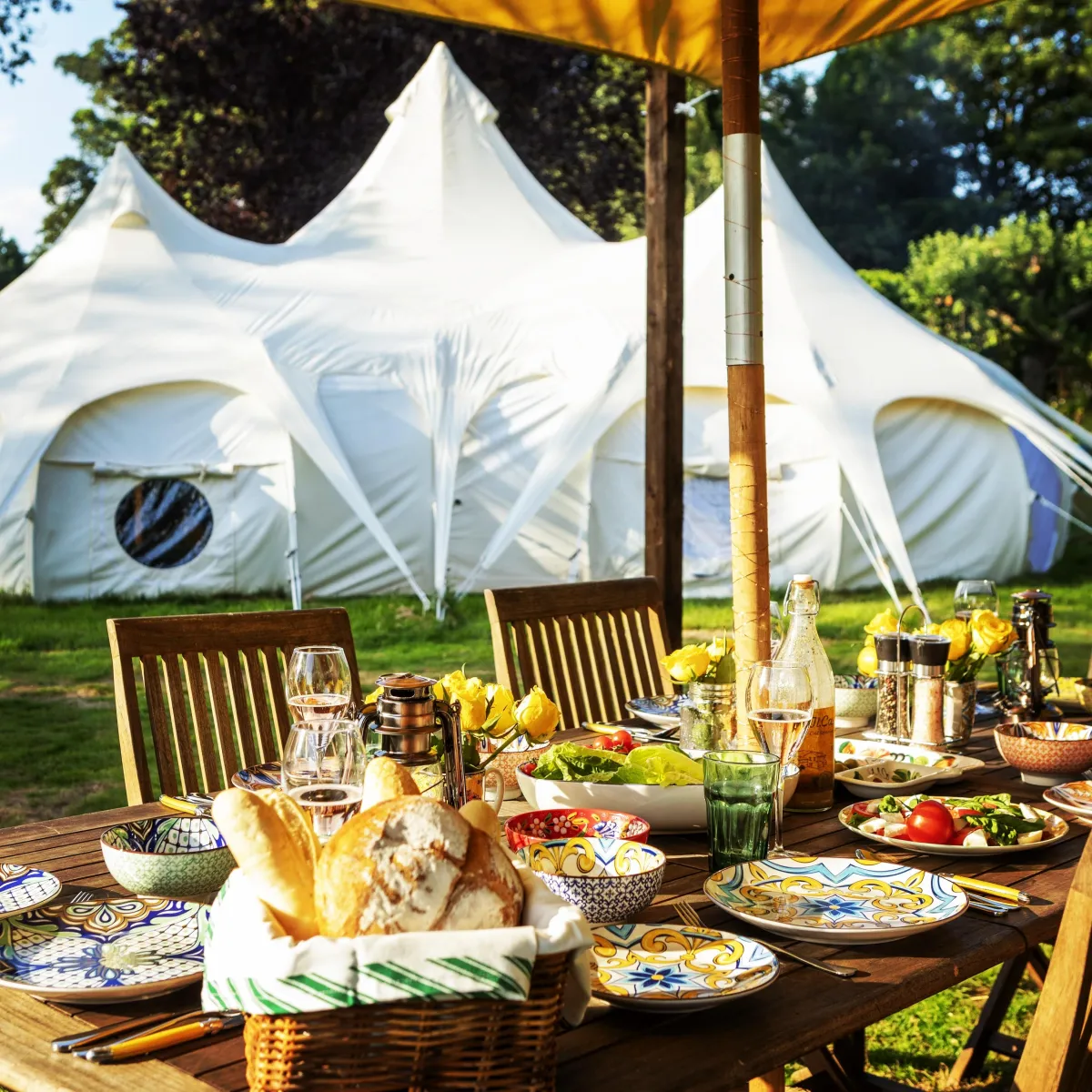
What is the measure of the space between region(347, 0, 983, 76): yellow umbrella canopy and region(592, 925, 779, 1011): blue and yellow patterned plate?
7.59 feet

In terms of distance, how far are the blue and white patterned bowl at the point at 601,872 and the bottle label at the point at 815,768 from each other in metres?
0.50

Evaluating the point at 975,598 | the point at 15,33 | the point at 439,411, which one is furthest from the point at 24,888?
the point at 15,33

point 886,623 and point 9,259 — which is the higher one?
point 9,259

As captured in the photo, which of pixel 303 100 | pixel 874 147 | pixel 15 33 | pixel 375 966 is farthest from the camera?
pixel 874 147

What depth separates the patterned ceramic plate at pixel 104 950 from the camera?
1.18 meters

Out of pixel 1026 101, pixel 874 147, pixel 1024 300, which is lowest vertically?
pixel 1024 300

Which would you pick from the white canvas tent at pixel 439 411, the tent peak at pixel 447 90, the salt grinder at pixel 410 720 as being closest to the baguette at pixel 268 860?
the salt grinder at pixel 410 720

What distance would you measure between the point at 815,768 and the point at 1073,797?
390 mm

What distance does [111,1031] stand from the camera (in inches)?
43.8

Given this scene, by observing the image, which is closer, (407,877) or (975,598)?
(407,877)

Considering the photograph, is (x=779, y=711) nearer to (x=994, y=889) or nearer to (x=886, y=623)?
(x=994, y=889)

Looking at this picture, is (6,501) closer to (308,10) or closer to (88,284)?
(88,284)

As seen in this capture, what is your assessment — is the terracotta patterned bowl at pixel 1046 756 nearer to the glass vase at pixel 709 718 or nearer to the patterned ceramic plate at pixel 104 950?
the glass vase at pixel 709 718

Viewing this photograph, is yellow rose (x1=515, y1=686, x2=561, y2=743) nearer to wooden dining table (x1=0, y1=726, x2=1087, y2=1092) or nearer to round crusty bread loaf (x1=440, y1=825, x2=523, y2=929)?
wooden dining table (x1=0, y1=726, x2=1087, y2=1092)
